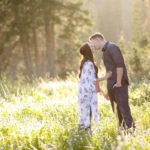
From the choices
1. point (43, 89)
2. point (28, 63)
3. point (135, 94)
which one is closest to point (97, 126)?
point (135, 94)

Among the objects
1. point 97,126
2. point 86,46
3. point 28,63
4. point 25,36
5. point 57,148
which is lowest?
point 57,148

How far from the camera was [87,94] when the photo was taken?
17.0 ft

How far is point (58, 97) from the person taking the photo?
29.6ft

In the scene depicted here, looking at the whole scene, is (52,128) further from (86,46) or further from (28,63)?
(28,63)

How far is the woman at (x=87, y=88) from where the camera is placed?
515cm

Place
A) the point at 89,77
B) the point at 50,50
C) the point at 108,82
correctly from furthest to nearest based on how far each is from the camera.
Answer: the point at 50,50, the point at 89,77, the point at 108,82

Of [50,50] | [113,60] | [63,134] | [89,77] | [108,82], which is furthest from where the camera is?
[50,50]

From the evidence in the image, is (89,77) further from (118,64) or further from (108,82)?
(118,64)

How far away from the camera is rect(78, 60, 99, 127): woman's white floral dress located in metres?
5.15

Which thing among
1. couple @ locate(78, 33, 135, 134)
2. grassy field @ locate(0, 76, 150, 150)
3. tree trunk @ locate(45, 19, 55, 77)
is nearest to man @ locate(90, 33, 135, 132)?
couple @ locate(78, 33, 135, 134)

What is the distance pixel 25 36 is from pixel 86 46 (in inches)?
629

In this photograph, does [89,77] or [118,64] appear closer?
[118,64]

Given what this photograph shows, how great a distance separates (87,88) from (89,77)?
21 centimetres

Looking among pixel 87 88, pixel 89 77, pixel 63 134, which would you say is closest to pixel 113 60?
pixel 89 77
